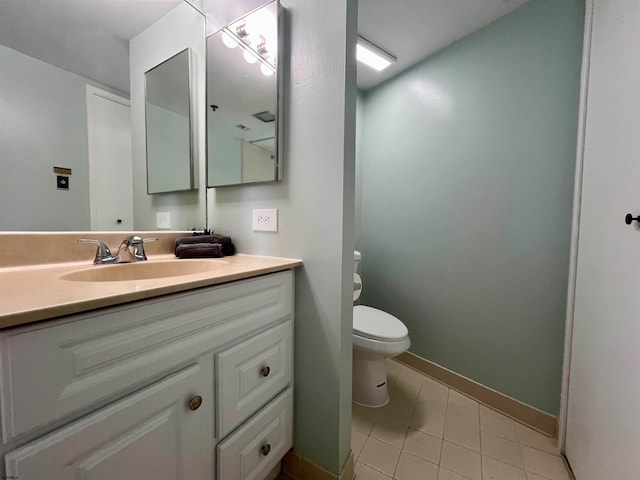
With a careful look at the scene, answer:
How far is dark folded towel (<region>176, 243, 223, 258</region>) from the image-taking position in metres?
1.11

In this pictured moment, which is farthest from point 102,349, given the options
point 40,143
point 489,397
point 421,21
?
point 421,21

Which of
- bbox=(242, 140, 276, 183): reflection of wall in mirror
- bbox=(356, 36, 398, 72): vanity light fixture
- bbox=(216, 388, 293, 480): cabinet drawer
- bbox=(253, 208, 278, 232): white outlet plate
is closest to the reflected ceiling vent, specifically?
bbox=(242, 140, 276, 183): reflection of wall in mirror

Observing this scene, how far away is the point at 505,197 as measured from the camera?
1396 mm

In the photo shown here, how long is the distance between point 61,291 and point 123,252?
534 mm

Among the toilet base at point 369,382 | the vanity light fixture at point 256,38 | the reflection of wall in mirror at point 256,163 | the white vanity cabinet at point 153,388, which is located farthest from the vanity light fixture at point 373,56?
the toilet base at point 369,382

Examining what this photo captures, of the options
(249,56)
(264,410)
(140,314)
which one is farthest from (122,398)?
(249,56)

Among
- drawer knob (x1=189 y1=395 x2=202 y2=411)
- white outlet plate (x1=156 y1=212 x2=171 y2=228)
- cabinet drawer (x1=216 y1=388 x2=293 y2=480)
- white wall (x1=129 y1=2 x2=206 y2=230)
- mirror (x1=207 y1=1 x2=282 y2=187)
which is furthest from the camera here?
white outlet plate (x1=156 y1=212 x2=171 y2=228)

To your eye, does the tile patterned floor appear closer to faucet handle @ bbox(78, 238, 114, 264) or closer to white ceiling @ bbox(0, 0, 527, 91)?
faucet handle @ bbox(78, 238, 114, 264)

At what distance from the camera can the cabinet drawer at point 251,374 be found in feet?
2.47

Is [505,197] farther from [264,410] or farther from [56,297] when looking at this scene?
[56,297]

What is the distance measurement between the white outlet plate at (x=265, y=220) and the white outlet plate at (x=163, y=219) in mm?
518

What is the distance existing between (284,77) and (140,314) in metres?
1.00

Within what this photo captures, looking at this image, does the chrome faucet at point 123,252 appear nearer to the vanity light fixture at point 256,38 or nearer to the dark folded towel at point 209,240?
the dark folded towel at point 209,240

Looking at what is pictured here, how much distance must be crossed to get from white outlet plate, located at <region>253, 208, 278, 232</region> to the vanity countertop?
0.30m
